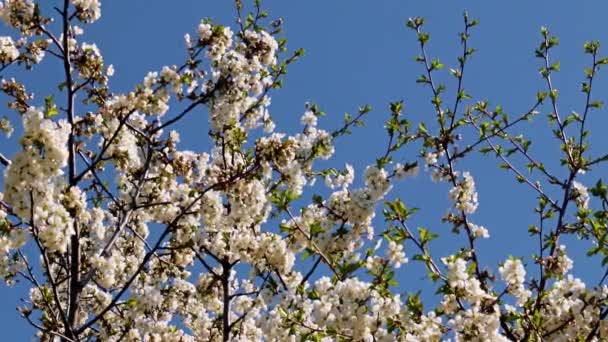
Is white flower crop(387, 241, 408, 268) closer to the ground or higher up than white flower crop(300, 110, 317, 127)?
closer to the ground

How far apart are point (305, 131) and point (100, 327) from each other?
3711 millimetres

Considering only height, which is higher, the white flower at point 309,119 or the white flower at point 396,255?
the white flower at point 309,119

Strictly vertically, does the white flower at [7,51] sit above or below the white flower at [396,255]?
above

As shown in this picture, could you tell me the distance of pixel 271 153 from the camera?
753 cm

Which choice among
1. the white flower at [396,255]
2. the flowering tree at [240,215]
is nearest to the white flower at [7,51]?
the flowering tree at [240,215]

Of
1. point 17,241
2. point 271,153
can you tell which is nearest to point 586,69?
point 271,153

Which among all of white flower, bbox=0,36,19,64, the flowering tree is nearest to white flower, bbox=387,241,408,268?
the flowering tree

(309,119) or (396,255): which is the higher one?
(309,119)

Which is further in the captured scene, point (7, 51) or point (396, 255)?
point (7, 51)

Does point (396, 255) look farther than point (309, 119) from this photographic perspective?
No

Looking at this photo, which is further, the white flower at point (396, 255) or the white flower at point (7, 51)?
the white flower at point (7, 51)

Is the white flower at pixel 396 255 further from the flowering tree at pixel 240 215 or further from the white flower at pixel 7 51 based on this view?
the white flower at pixel 7 51

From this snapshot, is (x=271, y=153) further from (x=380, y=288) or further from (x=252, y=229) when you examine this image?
(x=380, y=288)

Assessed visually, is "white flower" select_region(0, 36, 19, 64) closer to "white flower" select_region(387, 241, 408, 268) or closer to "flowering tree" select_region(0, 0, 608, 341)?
"flowering tree" select_region(0, 0, 608, 341)
